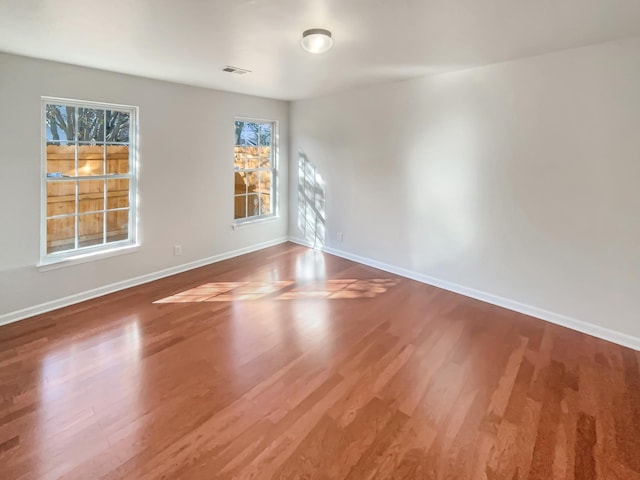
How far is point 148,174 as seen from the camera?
423 centimetres

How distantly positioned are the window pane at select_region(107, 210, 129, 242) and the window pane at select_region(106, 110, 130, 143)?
32.4 inches

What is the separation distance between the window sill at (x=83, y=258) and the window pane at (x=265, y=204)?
7.20 feet

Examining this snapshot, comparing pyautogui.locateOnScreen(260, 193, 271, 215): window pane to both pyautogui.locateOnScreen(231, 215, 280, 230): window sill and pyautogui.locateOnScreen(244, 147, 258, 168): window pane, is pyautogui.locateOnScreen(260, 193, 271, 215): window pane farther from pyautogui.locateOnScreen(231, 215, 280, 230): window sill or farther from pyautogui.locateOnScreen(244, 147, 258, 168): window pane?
pyautogui.locateOnScreen(244, 147, 258, 168): window pane

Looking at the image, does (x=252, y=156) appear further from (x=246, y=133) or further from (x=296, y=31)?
(x=296, y=31)

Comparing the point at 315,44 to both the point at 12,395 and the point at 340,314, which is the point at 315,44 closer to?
the point at 340,314

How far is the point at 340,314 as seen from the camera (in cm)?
353

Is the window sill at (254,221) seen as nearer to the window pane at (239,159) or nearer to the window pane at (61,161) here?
the window pane at (239,159)

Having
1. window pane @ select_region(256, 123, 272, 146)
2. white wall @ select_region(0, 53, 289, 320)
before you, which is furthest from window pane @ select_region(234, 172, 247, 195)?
window pane @ select_region(256, 123, 272, 146)

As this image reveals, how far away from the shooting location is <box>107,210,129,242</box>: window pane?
161 inches

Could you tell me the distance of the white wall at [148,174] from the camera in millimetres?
3209

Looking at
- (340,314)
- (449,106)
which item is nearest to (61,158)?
(340,314)

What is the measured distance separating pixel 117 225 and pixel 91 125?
1.11m

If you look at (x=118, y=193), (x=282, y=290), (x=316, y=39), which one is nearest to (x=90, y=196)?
(x=118, y=193)

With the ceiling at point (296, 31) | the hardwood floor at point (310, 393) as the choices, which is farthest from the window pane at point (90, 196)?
the ceiling at point (296, 31)
